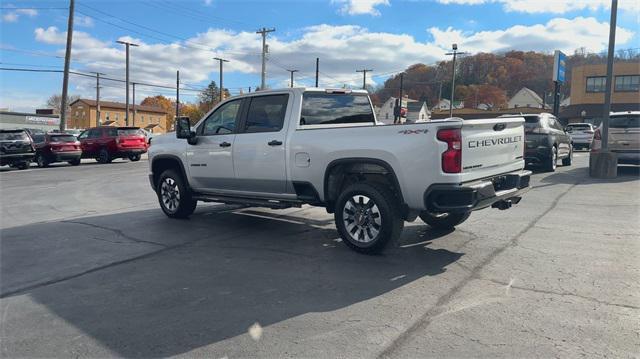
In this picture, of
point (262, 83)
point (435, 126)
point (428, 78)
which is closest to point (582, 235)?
point (435, 126)

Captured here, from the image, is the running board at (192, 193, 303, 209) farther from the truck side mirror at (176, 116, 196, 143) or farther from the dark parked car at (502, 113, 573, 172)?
the dark parked car at (502, 113, 573, 172)

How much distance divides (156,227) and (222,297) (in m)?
3.63

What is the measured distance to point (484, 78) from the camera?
110 m

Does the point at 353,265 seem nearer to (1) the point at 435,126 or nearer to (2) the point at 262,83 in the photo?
(1) the point at 435,126

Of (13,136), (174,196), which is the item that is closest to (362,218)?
(174,196)

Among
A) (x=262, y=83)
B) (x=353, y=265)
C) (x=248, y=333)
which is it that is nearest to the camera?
(x=248, y=333)

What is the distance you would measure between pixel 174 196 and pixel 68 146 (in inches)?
630

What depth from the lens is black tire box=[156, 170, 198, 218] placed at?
8109mm

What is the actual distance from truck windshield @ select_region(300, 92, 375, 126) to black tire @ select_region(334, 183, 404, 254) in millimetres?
1348

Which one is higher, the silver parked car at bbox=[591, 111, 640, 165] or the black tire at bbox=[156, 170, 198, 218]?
the silver parked car at bbox=[591, 111, 640, 165]

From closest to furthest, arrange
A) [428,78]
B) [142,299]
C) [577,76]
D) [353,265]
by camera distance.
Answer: [142,299] < [353,265] < [577,76] < [428,78]

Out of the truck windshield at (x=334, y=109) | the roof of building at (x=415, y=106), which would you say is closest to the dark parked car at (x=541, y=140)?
the truck windshield at (x=334, y=109)

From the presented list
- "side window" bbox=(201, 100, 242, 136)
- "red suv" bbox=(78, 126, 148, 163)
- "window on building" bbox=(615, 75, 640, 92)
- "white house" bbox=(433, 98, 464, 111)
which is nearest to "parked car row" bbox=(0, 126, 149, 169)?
"red suv" bbox=(78, 126, 148, 163)

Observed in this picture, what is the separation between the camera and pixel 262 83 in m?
47.2
